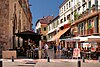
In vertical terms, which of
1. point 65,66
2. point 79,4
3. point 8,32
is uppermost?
point 79,4

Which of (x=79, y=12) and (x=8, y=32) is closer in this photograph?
(x=8, y=32)

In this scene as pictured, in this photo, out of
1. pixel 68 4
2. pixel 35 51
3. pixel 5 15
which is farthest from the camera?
pixel 68 4

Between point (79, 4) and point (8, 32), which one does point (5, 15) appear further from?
point (79, 4)

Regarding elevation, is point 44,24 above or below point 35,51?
above

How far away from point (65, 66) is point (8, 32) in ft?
39.6

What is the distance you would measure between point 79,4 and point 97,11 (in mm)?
8622

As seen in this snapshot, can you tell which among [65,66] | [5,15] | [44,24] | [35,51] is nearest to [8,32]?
[5,15]

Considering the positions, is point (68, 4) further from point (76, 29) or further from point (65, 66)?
point (65, 66)

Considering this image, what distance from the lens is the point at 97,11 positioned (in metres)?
35.6

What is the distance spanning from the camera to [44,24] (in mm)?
96938

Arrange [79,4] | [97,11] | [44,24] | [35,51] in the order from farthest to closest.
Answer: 1. [44,24]
2. [79,4]
3. [97,11]
4. [35,51]

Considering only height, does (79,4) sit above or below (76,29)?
→ above

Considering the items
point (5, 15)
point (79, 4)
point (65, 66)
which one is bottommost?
point (65, 66)

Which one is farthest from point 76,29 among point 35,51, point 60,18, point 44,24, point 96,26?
point 44,24
